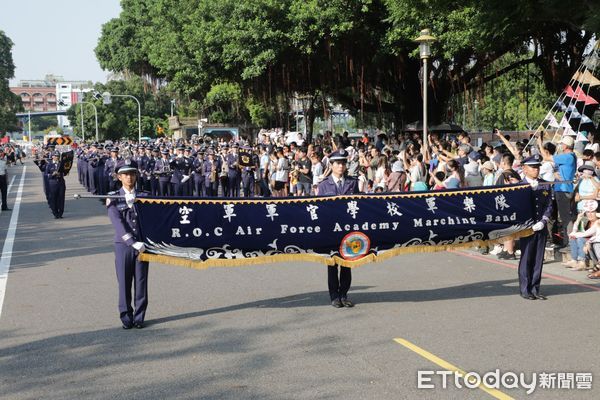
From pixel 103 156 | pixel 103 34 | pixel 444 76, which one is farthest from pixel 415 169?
pixel 103 34

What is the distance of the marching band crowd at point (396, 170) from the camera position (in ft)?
36.9

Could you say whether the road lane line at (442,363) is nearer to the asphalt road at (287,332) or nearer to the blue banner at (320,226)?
the asphalt road at (287,332)

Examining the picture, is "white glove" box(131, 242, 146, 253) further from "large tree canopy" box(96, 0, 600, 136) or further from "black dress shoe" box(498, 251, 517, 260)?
"large tree canopy" box(96, 0, 600, 136)

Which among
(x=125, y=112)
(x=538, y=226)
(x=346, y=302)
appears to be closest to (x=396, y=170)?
(x=538, y=226)

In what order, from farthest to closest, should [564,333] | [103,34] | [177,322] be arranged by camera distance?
1. [103,34]
2. [177,322]
3. [564,333]

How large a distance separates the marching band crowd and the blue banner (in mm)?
1122

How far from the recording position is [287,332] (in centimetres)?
768

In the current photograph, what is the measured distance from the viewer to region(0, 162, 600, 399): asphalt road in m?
6.07

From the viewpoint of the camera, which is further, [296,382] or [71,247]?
[71,247]

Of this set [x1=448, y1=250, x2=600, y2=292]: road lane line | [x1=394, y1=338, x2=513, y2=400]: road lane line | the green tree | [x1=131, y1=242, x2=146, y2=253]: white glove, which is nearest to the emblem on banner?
[x1=394, y1=338, x2=513, y2=400]: road lane line

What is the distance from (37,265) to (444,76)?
20.3 metres

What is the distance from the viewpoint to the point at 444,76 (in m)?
29.2

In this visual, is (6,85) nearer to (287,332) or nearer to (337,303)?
(337,303)

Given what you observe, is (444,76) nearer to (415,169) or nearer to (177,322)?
(415,169)
